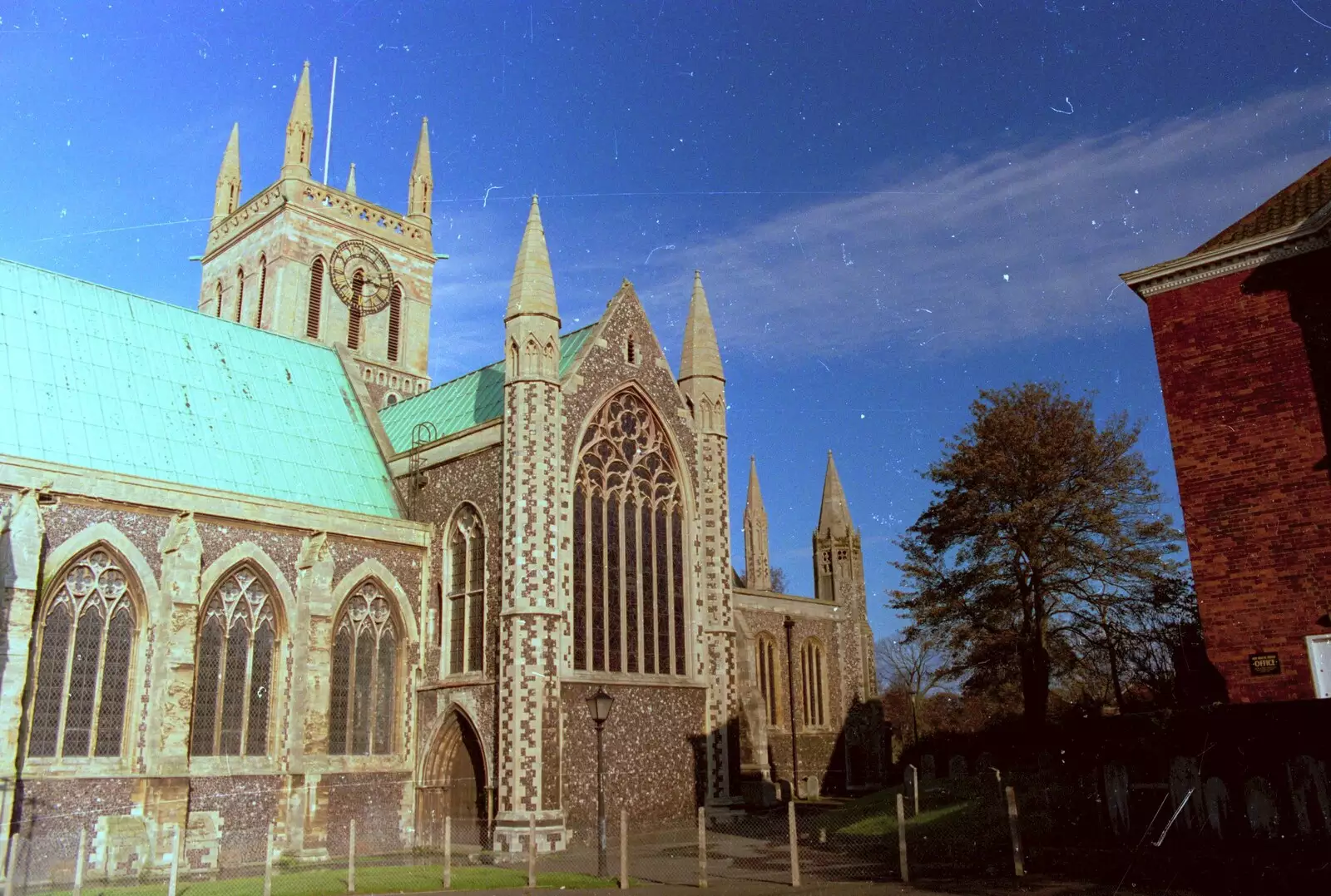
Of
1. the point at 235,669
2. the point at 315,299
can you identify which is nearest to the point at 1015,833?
the point at 235,669

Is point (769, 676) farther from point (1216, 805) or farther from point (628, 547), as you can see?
point (1216, 805)

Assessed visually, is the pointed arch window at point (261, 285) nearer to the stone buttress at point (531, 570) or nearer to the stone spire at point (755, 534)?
the stone buttress at point (531, 570)

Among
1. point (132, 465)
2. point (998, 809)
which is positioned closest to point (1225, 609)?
point (998, 809)

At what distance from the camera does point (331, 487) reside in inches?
1121

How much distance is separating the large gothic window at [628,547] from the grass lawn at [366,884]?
288 inches

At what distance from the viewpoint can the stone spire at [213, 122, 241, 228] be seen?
44.2m

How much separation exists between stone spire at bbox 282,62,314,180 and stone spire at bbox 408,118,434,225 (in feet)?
15.9

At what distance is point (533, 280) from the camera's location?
89.8ft

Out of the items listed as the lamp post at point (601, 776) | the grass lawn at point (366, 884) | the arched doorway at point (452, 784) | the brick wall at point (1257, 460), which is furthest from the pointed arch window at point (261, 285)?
the brick wall at point (1257, 460)

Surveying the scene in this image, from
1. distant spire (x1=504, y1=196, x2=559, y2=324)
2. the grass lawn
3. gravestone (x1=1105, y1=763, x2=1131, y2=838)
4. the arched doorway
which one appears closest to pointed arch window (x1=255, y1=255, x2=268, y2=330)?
distant spire (x1=504, y1=196, x2=559, y2=324)

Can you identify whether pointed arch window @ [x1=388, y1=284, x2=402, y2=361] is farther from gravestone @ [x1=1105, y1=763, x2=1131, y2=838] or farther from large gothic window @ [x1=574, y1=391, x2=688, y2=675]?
gravestone @ [x1=1105, y1=763, x2=1131, y2=838]

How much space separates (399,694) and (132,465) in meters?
8.47

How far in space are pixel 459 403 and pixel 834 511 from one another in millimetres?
A: 22704

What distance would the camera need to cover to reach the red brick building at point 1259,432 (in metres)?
20.4
